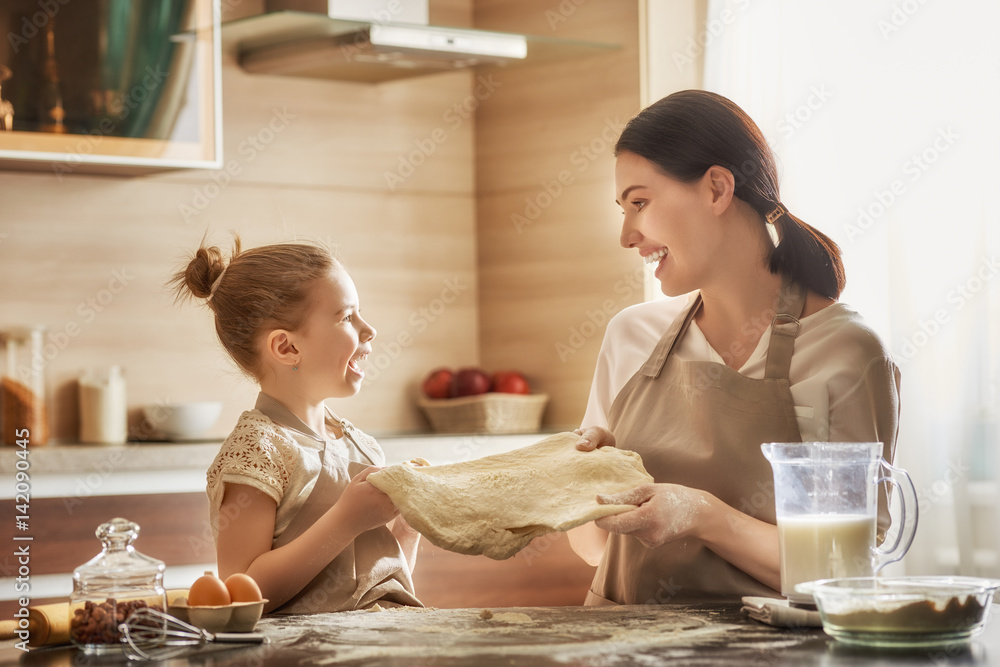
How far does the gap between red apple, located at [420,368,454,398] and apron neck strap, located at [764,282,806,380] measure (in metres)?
1.95

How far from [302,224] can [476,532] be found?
2216 mm

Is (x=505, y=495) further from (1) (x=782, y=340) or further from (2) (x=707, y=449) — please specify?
(1) (x=782, y=340)

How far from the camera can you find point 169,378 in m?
3.22

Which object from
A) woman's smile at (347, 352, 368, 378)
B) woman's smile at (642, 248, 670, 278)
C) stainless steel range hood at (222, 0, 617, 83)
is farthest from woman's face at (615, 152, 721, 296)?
stainless steel range hood at (222, 0, 617, 83)

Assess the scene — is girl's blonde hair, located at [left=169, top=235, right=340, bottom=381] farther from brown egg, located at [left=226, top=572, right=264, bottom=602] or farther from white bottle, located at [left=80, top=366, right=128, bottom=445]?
white bottle, located at [left=80, top=366, right=128, bottom=445]

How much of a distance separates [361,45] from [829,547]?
7.07 feet

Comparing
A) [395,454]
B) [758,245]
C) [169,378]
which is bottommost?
[395,454]

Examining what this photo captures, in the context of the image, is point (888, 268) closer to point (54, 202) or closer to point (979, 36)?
point (979, 36)

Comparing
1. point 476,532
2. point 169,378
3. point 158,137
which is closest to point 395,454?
point 169,378

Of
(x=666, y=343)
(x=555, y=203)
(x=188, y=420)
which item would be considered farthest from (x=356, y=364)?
(x=555, y=203)

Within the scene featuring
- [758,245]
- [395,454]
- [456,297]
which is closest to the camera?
[758,245]

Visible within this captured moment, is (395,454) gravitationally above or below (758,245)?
below

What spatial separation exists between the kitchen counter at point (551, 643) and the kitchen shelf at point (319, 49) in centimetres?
202

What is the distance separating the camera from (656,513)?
1.31 meters
